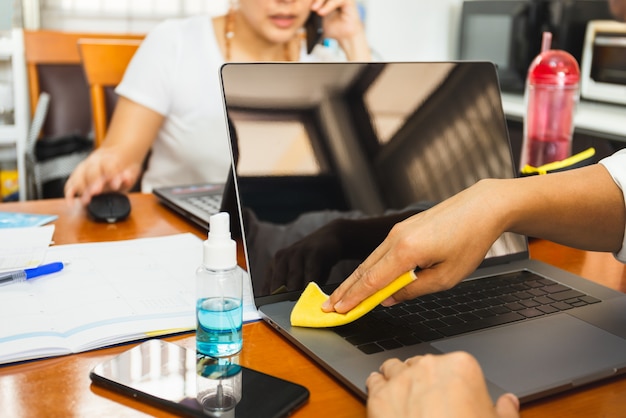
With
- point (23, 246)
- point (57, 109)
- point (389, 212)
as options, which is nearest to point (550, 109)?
point (389, 212)

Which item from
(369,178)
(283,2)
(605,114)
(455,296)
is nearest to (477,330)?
(455,296)

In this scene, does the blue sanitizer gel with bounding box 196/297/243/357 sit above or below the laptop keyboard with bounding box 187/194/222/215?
above

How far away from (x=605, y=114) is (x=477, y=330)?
1.88m

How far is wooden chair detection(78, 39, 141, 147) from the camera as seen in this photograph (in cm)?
151

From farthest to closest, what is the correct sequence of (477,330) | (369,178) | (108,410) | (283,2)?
(283,2)
(369,178)
(477,330)
(108,410)

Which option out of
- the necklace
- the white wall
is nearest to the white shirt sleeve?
the necklace

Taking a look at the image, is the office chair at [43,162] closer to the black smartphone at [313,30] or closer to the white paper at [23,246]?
the black smartphone at [313,30]

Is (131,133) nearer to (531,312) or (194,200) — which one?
(194,200)

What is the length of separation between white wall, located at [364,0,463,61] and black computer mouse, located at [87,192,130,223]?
2.26m

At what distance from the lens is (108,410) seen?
1.60 feet

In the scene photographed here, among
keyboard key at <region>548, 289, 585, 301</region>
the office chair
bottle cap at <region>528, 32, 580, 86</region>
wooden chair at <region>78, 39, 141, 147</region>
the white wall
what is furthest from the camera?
the white wall

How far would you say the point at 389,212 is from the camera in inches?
31.1

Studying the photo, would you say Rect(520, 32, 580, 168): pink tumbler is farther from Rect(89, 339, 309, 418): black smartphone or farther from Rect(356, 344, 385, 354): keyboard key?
Rect(89, 339, 309, 418): black smartphone

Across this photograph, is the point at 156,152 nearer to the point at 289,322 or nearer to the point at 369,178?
the point at 369,178
